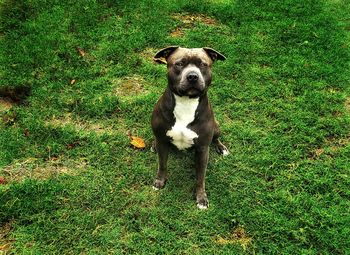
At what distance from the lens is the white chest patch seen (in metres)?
4.00

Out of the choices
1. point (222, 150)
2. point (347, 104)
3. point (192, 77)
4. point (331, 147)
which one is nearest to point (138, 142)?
point (222, 150)

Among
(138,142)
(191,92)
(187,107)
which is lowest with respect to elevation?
(138,142)

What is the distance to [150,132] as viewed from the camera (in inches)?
208

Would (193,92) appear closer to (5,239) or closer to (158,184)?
(158,184)

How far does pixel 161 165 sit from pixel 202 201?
56 centimetres

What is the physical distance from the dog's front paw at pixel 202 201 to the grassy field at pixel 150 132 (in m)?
0.06

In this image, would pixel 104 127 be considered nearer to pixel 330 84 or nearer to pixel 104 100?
pixel 104 100

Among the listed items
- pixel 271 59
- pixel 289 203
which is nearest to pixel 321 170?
pixel 289 203

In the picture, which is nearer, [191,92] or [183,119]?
[191,92]

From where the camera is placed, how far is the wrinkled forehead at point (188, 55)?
3.92m

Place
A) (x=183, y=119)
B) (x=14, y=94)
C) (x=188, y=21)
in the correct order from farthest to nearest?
(x=188, y=21) → (x=14, y=94) → (x=183, y=119)

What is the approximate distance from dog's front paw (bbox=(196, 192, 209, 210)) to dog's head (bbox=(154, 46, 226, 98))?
114cm

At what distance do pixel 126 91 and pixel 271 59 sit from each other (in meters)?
2.28

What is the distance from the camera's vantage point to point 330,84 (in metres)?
6.10
